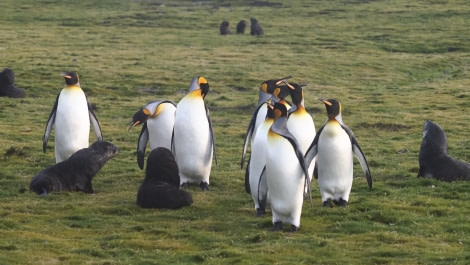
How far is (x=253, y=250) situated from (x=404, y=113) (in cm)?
1441

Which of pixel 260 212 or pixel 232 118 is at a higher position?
pixel 260 212

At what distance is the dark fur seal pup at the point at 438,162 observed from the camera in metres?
12.8

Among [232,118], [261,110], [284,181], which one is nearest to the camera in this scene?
[284,181]

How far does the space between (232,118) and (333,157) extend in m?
10.9

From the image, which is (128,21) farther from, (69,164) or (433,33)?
(69,164)

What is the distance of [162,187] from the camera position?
11203 millimetres

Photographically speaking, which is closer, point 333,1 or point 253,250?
point 253,250

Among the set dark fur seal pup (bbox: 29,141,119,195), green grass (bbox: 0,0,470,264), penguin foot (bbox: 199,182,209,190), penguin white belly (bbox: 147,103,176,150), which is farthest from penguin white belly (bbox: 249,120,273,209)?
penguin white belly (bbox: 147,103,176,150)

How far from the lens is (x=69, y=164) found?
12.3 m

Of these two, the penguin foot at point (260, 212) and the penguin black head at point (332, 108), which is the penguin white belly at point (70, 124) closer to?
the penguin foot at point (260, 212)

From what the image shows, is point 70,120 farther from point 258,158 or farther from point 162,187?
point 258,158

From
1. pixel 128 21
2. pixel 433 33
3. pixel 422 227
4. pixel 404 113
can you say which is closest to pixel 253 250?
pixel 422 227

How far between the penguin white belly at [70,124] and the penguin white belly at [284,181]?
495 centimetres

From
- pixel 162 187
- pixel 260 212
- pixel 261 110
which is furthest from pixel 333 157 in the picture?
pixel 162 187
